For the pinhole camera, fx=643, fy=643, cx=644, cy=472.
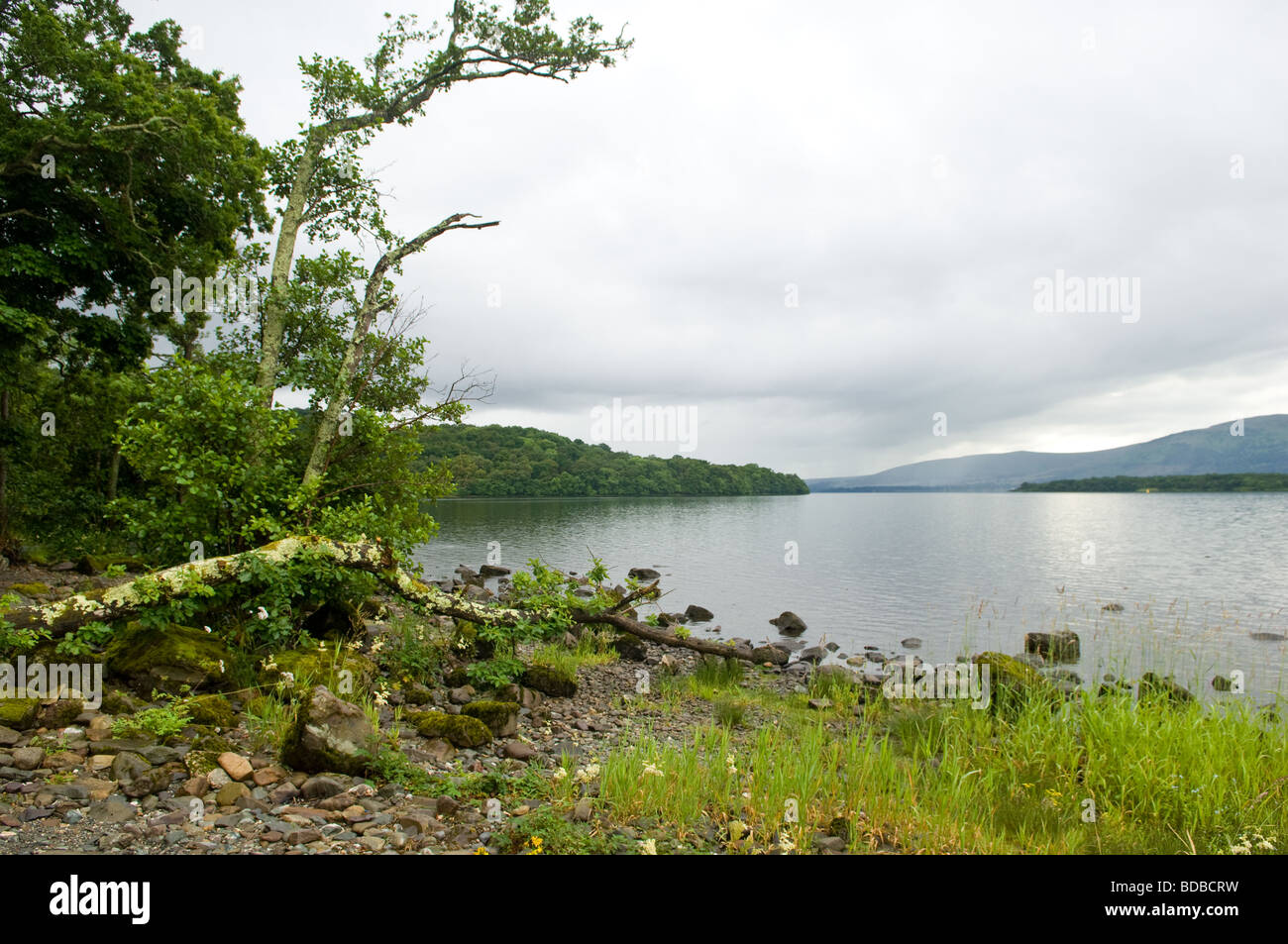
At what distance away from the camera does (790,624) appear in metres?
25.8

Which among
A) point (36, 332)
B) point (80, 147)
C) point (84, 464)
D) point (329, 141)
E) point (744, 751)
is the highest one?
point (329, 141)

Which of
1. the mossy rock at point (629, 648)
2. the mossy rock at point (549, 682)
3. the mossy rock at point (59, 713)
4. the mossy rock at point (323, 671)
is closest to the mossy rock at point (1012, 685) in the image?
the mossy rock at point (549, 682)

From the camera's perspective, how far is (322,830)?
5016 millimetres

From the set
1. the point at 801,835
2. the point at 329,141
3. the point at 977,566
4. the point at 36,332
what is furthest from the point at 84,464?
the point at 977,566

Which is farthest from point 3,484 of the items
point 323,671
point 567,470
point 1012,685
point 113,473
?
point 567,470

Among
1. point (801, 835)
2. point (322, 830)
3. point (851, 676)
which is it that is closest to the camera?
point (322, 830)

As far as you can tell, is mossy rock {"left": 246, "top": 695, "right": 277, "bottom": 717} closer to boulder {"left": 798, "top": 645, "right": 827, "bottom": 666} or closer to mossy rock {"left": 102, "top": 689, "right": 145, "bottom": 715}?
mossy rock {"left": 102, "top": 689, "right": 145, "bottom": 715}

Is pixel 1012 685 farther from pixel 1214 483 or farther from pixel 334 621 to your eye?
pixel 1214 483

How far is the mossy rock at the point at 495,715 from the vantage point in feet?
28.5

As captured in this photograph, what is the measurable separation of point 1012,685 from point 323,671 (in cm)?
1085

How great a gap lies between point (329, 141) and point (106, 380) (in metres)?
13.0

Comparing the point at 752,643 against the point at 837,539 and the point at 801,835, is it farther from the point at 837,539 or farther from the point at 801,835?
the point at 837,539

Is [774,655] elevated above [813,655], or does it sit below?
above

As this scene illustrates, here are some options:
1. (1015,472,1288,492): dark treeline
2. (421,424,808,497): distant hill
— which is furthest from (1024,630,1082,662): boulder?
(1015,472,1288,492): dark treeline
